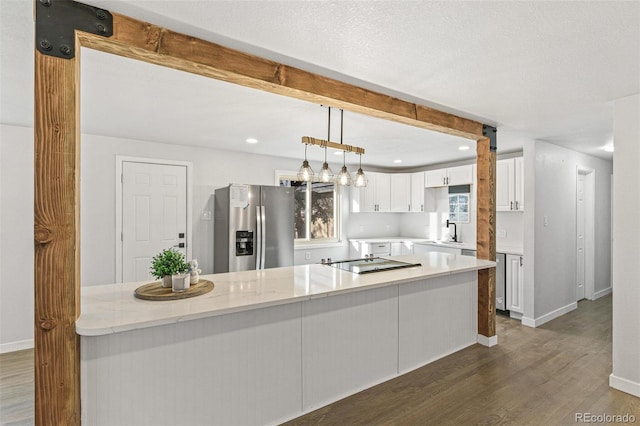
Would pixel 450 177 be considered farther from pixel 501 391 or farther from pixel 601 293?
pixel 501 391

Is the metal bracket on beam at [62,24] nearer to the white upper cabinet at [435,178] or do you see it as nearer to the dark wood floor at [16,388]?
the dark wood floor at [16,388]

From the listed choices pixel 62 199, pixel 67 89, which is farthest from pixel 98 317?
pixel 67 89

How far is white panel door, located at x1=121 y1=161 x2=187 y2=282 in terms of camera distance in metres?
3.98

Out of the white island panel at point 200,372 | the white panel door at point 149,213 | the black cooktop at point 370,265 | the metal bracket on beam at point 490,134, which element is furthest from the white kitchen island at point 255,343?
the white panel door at point 149,213

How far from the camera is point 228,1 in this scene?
4.77 ft

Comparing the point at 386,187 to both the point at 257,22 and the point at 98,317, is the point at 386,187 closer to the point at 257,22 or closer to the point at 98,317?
the point at 257,22

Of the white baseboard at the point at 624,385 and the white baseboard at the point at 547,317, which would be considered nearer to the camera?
the white baseboard at the point at 624,385

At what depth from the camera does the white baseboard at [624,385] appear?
247cm

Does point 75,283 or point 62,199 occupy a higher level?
point 62,199

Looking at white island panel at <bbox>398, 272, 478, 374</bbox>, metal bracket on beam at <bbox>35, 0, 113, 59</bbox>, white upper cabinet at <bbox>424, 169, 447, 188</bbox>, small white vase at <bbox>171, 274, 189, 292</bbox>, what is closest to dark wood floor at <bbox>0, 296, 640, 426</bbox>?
white island panel at <bbox>398, 272, 478, 374</bbox>

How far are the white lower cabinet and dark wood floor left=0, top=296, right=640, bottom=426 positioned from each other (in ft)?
2.38

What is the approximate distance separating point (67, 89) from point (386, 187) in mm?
5164

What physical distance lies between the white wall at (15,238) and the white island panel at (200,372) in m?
2.74

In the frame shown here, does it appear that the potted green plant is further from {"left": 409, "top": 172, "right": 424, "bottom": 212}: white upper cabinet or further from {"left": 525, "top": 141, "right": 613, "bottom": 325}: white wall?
{"left": 409, "top": 172, "right": 424, "bottom": 212}: white upper cabinet
